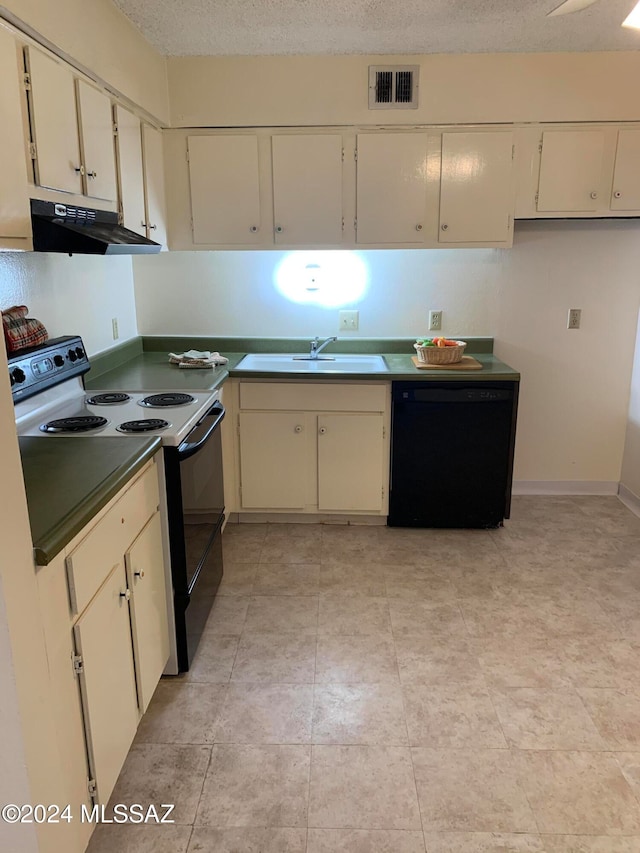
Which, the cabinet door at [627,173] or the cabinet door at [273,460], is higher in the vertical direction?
the cabinet door at [627,173]

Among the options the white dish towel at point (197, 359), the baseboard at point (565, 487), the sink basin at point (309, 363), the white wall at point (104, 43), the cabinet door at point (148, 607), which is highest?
the white wall at point (104, 43)

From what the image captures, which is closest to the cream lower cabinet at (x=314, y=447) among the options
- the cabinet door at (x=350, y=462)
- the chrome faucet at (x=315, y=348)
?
the cabinet door at (x=350, y=462)

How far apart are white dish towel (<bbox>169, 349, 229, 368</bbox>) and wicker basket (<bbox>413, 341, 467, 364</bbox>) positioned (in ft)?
3.47

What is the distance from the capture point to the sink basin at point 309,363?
3396mm

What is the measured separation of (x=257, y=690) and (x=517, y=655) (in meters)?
0.98

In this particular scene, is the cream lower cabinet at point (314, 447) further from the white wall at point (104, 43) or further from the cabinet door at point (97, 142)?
the white wall at point (104, 43)

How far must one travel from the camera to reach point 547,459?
3.96m

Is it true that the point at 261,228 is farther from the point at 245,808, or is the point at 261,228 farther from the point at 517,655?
the point at 245,808

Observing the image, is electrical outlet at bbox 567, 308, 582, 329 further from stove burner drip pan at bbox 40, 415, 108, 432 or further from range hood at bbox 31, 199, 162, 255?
stove burner drip pan at bbox 40, 415, 108, 432

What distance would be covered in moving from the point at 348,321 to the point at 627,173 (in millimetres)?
1610

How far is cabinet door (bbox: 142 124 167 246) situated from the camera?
3.04 metres

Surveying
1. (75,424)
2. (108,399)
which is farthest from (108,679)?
(108,399)

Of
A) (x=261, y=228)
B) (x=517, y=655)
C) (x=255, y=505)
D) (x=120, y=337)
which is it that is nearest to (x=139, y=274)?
(x=120, y=337)

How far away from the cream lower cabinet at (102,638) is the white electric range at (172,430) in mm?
112
